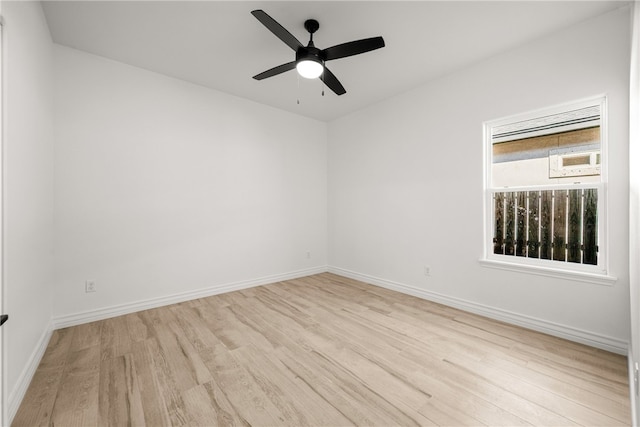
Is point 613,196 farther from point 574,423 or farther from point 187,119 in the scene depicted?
point 187,119

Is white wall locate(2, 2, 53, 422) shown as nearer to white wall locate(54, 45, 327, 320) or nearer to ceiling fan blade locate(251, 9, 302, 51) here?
white wall locate(54, 45, 327, 320)

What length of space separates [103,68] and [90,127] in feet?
2.24

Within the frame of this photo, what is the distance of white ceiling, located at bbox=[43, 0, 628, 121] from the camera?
220 cm

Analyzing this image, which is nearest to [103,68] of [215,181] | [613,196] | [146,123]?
[146,123]

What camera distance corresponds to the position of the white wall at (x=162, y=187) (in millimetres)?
2781

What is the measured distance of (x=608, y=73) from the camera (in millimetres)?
2250

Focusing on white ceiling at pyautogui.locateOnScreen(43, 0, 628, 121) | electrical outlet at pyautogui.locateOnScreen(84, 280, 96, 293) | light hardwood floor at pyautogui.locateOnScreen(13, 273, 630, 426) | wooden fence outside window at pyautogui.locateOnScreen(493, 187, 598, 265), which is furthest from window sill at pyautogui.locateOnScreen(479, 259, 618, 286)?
electrical outlet at pyautogui.locateOnScreen(84, 280, 96, 293)

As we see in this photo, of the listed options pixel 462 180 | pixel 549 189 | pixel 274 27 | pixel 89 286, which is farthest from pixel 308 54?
pixel 89 286

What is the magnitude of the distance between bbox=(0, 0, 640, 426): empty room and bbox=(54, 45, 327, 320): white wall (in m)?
0.02

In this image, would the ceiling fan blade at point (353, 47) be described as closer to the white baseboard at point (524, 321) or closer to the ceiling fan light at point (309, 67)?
the ceiling fan light at point (309, 67)

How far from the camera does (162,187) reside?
3.31m

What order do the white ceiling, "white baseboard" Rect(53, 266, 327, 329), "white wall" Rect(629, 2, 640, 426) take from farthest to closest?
1. "white baseboard" Rect(53, 266, 327, 329)
2. the white ceiling
3. "white wall" Rect(629, 2, 640, 426)

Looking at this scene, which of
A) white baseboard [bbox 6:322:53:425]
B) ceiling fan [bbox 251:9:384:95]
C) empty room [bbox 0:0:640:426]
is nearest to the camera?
white baseboard [bbox 6:322:53:425]

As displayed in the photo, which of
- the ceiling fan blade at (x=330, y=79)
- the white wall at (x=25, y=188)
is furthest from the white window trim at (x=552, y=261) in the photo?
the white wall at (x=25, y=188)
